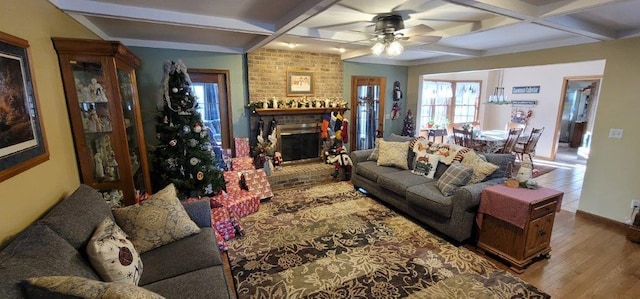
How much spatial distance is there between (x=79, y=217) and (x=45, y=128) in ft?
2.47

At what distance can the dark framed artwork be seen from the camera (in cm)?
149

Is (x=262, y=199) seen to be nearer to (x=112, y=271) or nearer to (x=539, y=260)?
(x=112, y=271)

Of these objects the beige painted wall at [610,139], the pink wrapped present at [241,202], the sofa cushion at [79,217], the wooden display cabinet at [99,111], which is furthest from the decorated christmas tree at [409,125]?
the sofa cushion at [79,217]

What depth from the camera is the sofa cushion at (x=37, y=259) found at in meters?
1.10

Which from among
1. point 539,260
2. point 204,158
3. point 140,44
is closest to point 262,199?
point 204,158

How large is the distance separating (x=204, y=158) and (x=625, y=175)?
5110 millimetres

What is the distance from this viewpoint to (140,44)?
12.8 feet

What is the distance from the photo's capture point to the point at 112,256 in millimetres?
1545

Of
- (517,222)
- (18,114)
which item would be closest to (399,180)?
(517,222)

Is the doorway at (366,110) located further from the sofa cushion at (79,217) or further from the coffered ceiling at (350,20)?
the sofa cushion at (79,217)

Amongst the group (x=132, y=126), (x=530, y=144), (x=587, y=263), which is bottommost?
(x=587, y=263)

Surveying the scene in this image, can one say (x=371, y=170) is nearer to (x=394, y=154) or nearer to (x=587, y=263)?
(x=394, y=154)

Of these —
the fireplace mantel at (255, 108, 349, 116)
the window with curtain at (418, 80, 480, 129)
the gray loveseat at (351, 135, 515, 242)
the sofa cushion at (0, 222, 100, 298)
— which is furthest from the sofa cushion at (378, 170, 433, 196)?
the window with curtain at (418, 80, 480, 129)

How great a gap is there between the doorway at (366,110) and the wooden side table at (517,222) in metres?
3.46
